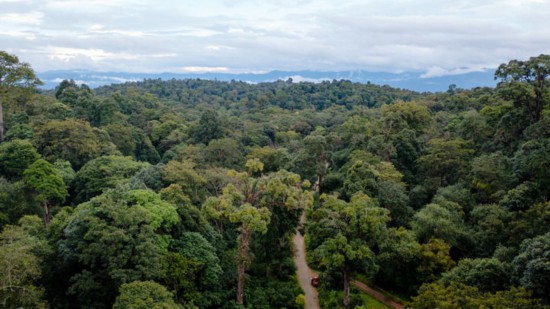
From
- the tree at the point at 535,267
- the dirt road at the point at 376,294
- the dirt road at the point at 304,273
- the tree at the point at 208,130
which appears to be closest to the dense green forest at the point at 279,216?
the tree at the point at 535,267

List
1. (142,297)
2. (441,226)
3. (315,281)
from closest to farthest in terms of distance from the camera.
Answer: (142,297), (441,226), (315,281)

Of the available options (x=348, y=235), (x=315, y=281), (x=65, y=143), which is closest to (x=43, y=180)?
(x=65, y=143)

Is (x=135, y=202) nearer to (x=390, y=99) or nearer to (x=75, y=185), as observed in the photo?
(x=75, y=185)

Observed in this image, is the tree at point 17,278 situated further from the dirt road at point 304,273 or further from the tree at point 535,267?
the tree at point 535,267

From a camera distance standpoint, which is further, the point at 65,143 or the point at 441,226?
the point at 65,143

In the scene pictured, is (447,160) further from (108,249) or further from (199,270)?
(108,249)

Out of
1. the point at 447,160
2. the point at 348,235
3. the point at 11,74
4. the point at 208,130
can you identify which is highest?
the point at 11,74

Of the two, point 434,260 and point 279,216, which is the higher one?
point 279,216
